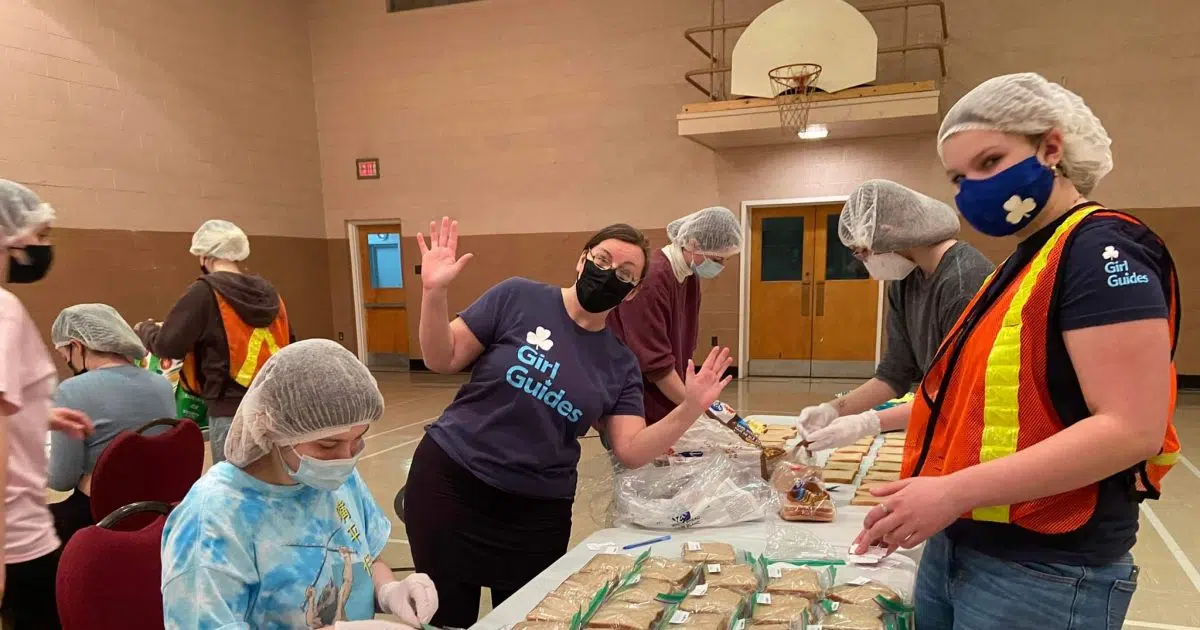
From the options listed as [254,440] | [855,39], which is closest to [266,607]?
[254,440]

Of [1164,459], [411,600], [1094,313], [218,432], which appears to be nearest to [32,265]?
[218,432]

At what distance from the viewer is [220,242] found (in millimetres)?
3227

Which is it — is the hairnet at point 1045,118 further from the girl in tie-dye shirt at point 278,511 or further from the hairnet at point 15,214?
the hairnet at point 15,214

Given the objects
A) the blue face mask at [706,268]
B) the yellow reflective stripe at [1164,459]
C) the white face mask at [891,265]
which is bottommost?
the yellow reflective stripe at [1164,459]

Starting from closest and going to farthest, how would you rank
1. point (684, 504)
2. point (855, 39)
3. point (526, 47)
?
point (684, 504), point (855, 39), point (526, 47)

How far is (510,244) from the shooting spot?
8039 millimetres

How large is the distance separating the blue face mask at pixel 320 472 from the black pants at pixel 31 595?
103 centimetres

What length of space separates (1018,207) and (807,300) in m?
6.49

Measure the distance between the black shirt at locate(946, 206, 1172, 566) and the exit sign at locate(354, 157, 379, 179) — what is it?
328 inches

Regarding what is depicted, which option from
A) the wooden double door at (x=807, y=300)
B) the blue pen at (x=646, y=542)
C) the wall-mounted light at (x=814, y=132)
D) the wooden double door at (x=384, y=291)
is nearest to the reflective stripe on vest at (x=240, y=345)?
the blue pen at (x=646, y=542)

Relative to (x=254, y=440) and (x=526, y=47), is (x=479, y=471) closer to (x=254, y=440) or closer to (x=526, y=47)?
(x=254, y=440)

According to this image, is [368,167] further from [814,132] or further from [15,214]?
[15,214]

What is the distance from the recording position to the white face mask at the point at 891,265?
183 cm

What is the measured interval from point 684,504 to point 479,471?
580 millimetres
